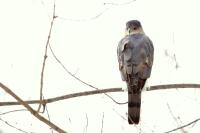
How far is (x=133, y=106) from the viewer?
19.2 ft

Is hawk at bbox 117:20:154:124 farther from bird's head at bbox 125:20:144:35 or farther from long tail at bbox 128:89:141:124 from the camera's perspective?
bird's head at bbox 125:20:144:35

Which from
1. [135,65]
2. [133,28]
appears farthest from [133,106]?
[133,28]

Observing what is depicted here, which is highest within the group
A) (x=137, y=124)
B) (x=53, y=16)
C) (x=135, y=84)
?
(x=53, y=16)

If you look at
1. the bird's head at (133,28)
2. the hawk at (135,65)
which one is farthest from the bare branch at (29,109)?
the bird's head at (133,28)

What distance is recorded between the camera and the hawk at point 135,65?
5.89 m

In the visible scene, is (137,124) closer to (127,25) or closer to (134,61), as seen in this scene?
(134,61)

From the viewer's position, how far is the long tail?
18.9 ft

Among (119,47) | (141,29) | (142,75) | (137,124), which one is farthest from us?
(141,29)

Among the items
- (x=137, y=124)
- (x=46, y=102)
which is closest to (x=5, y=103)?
(x=46, y=102)

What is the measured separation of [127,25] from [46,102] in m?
3.25

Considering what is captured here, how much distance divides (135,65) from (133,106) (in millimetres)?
585

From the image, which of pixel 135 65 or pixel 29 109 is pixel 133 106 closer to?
pixel 135 65

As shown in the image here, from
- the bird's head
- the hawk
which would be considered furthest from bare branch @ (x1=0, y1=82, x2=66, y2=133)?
the bird's head

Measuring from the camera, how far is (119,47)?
6652 mm
